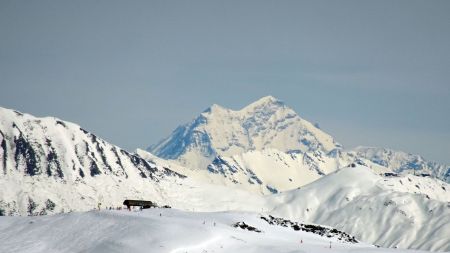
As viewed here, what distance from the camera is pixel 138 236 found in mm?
102812

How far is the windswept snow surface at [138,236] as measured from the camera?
323ft

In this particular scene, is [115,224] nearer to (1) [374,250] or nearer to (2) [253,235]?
(2) [253,235]

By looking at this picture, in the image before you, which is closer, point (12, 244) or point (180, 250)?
point (180, 250)

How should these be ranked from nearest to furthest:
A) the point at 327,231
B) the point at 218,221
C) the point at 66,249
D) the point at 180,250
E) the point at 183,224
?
1. the point at 180,250
2. the point at 66,249
3. the point at 183,224
4. the point at 218,221
5. the point at 327,231

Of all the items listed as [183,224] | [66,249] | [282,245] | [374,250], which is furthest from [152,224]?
[374,250]

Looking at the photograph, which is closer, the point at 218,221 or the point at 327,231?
the point at 218,221

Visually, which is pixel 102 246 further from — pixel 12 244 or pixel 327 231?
pixel 327 231

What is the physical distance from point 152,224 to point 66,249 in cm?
1359

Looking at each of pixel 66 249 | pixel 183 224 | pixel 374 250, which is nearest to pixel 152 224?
pixel 183 224

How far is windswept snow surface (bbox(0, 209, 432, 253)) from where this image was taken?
98.4 m

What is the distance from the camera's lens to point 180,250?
9575 centimetres

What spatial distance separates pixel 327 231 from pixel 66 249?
200ft

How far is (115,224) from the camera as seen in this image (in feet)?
366

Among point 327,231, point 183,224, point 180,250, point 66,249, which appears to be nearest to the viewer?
point 180,250
